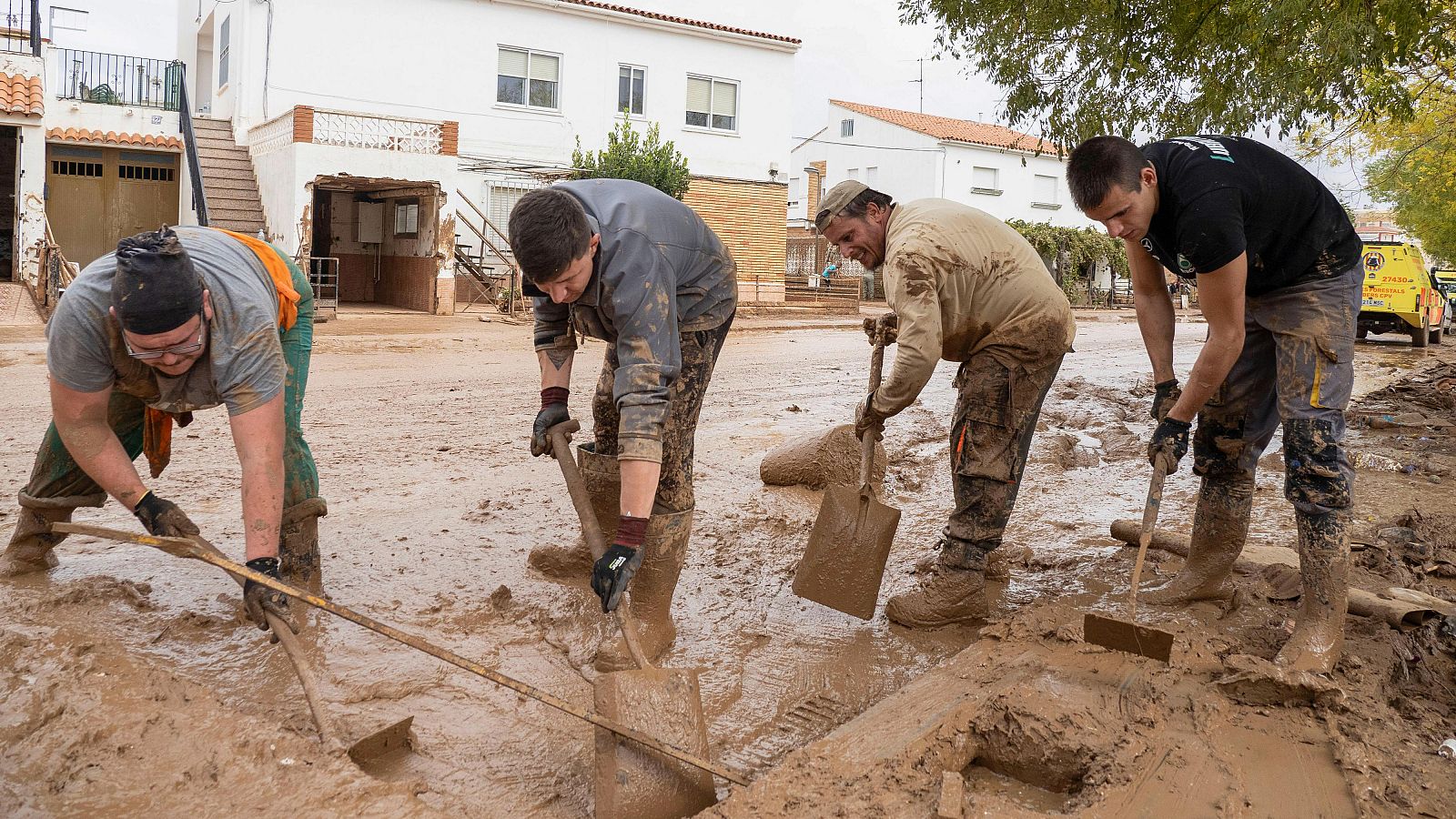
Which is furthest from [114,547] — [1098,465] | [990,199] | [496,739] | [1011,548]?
[990,199]

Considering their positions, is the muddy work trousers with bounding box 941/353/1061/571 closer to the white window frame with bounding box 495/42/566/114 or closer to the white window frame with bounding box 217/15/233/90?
the white window frame with bounding box 495/42/566/114

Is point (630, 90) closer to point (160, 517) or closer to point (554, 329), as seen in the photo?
point (554, 329)

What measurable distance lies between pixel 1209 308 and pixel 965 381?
91 cm

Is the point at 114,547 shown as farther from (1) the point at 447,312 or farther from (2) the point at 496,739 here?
(1) the point at 447,312

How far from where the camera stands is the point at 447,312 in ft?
53.2

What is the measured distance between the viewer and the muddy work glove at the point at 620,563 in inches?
109

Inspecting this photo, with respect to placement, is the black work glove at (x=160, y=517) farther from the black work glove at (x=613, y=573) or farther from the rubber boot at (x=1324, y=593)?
the rubber boot at (x=1324, y=593)

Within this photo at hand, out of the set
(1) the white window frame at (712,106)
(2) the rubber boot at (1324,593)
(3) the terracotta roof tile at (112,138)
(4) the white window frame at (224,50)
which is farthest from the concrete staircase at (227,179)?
(2) the rubber boot at (1324,593)

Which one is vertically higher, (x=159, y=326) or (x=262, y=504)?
(x=159, y=326)

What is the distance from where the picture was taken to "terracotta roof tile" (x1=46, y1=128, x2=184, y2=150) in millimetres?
16594

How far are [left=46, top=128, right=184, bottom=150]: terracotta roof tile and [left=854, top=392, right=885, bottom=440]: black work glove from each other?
17106mm

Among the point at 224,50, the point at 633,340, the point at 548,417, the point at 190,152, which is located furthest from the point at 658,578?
the point at 224,50

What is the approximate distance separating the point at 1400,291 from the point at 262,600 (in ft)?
61.7

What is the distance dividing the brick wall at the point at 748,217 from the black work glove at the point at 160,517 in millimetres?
18848
